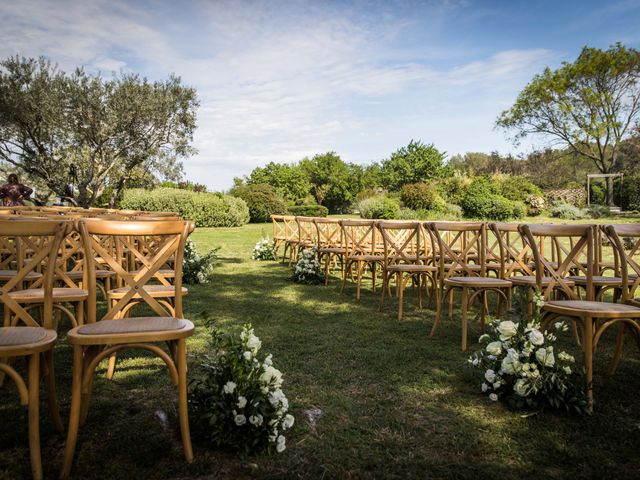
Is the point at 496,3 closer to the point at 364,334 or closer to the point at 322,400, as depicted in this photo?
the point at 364,334

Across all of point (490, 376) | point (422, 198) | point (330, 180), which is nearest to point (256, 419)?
point (490, 376)

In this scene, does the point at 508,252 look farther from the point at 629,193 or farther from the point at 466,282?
the point at 629,193

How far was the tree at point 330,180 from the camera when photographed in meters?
53.8

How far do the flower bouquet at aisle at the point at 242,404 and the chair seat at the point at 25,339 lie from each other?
2.58 ft

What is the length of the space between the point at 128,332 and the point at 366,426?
1397 mm

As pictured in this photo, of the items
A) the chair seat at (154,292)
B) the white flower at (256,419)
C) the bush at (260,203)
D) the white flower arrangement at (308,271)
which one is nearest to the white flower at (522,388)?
the white flower at (256,419)

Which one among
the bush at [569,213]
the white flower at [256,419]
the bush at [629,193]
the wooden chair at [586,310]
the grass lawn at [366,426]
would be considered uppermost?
the bush at [629,193]

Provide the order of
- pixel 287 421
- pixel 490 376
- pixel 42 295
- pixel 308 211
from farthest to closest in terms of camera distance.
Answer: pixel 308 211
pixel 42 295
pixel 490 376
pixel 287 421

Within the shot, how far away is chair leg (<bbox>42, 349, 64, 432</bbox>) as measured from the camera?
253 centimetres

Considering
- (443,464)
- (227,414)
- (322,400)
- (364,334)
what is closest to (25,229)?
(227,414)

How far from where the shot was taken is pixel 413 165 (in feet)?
122

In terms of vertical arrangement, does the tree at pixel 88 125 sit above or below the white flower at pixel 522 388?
above

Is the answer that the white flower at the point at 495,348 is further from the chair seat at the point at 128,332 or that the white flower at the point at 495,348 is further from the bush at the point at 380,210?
the bush at the point at 380,210

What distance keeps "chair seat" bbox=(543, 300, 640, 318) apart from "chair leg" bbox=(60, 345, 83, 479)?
2794 mm
